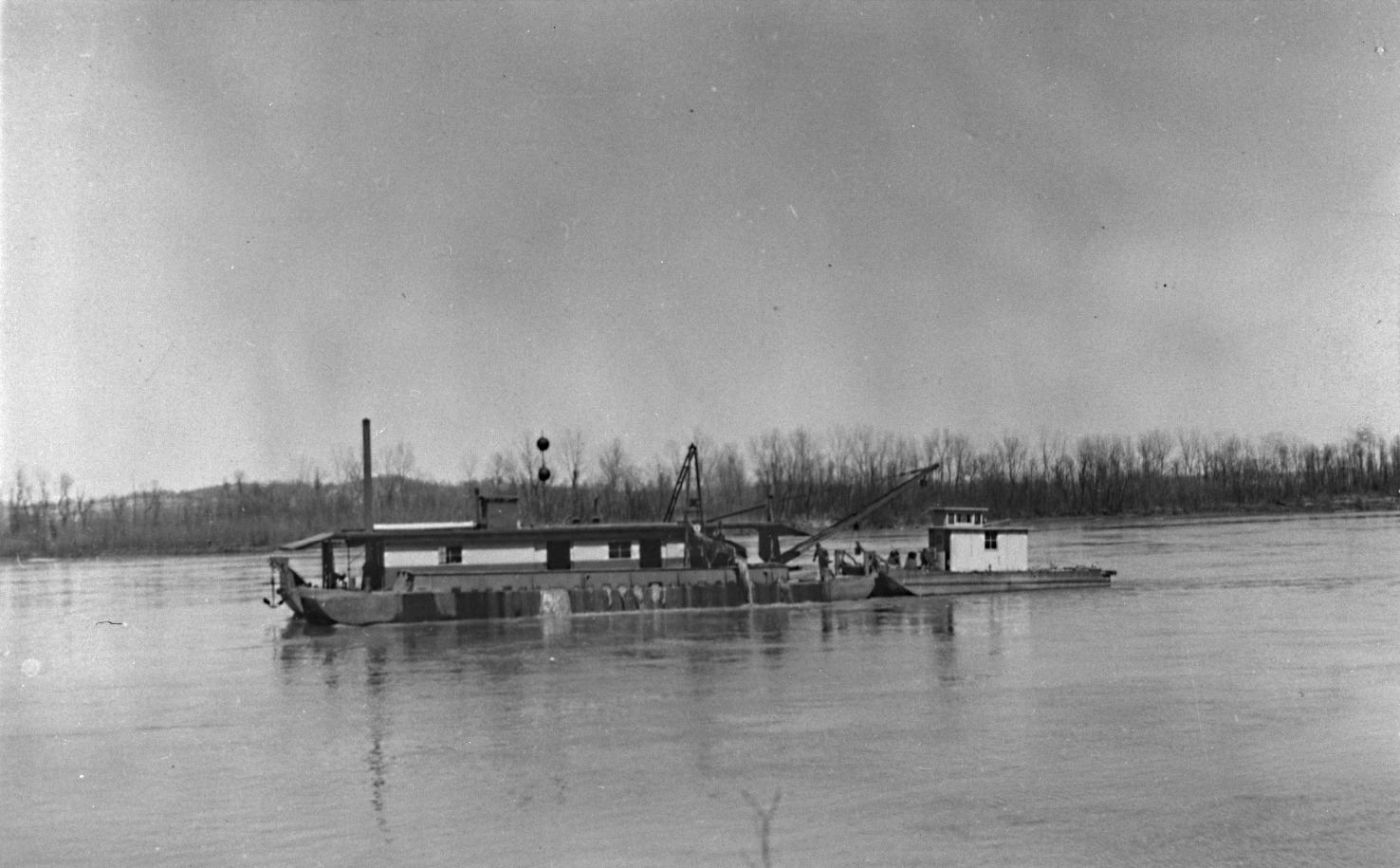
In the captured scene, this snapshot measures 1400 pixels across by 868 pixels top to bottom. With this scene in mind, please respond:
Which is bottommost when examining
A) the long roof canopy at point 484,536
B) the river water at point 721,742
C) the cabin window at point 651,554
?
the river water at point 721,742

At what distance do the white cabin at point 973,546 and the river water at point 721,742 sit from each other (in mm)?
10615

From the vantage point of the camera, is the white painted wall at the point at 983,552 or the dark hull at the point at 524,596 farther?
the white painted wall at the point at 983,552

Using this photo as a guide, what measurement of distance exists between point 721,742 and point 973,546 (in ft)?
118

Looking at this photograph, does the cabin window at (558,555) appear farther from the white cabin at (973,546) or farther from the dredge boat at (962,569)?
the white cabin at (973,546)

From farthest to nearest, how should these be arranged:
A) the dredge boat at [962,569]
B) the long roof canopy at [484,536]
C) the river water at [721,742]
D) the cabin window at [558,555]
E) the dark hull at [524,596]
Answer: the dredge boat at [962,569] → the cabin window at [558,555] → the long roof canopy at [484,536] → the dark hull at [524,596] → the river water at [721,742]

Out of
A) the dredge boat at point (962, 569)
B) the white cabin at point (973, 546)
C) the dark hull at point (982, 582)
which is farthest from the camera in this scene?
the white cabin at point (973, 546)

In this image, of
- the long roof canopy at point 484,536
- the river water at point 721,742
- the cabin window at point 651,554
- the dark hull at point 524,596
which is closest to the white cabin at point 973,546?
the dark hull at point 524,596

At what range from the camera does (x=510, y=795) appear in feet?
61.4

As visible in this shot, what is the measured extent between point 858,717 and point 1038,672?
7.93 m

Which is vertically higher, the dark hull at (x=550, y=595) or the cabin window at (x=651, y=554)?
the cabin window at (x=651, y=554)

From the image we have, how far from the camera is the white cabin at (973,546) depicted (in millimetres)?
55812

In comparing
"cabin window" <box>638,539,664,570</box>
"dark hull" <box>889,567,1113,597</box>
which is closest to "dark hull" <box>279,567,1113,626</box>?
"cabin window" <box>638,539,664,570</box>

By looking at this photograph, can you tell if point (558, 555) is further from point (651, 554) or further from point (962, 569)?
point (962, 569)

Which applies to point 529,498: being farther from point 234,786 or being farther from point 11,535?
point 234,786
